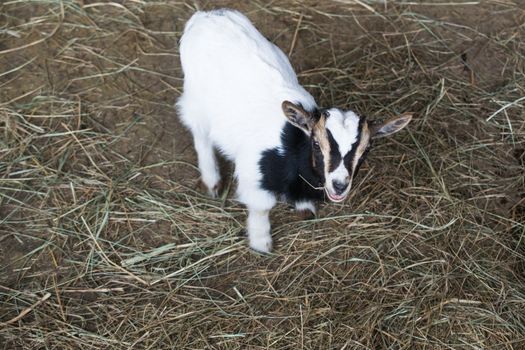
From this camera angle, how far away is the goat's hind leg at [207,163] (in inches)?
143

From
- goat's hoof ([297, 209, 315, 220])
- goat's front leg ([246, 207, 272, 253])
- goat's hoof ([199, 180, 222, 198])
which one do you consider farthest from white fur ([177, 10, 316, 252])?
goat's hoof ([199, 180, 222, 198])

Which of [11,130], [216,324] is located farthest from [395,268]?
[11,130]

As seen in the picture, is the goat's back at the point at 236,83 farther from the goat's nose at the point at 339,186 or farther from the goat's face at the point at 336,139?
the goat's nose at the point at 339,186

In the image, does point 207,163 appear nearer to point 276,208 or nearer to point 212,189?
point 212,189

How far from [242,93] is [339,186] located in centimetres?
79

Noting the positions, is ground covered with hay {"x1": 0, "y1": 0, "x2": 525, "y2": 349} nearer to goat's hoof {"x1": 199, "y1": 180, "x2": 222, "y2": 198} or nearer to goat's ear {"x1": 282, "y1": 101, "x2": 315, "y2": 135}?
goat's hoof {"x1": 199, "y1": 180, "x2": 222, "y2": 198}

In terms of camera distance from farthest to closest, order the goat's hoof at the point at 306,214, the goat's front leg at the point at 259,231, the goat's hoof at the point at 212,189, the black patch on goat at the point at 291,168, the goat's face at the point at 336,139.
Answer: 1. the goat's hoof at the point at 212,189
2. the goat's hoof at the point at 306,214
3. the goat's front leg at the point at 259,231
4. the black patch on goat at the point at 291,168
5. the goat's face at the point at 336,139

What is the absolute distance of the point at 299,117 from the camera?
2855 mm

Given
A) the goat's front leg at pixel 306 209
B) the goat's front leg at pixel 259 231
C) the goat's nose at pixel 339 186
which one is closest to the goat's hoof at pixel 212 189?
the goat's front leg at pixel 259 231

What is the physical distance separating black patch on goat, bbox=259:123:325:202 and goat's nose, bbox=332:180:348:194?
15 centimetres

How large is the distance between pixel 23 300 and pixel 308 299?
161 centimetres

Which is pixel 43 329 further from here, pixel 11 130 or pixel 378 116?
pixel 378 116

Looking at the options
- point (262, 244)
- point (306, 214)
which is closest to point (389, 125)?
point (306, 214)

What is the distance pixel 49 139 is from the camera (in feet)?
13.0
